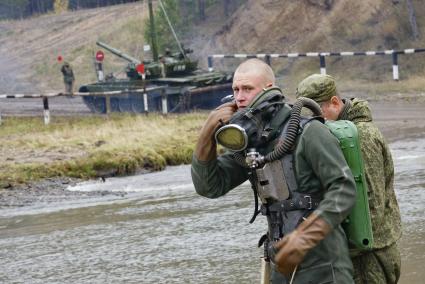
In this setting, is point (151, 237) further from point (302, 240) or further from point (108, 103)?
point (108, 103)

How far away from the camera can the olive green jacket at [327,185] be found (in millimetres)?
4363

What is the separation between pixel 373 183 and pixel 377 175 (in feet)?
0.18

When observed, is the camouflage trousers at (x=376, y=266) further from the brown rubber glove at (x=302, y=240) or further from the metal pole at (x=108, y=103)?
the metal pole at (x=108, y=103)

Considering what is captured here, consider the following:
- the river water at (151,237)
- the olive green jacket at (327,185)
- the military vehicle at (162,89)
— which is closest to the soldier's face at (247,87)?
the olive green jacket at (327,185)

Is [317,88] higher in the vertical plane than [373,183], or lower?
higher

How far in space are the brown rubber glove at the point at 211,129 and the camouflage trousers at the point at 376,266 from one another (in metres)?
0.90

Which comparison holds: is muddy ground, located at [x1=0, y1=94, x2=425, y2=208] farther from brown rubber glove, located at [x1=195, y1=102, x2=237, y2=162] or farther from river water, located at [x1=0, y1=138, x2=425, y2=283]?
brown rubber glove, located at [x1=195, y1=102, x2=237, y2=162]

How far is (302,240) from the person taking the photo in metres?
4.32

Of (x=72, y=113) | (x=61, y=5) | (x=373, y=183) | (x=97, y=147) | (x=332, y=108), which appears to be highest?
(x=332, y=108)

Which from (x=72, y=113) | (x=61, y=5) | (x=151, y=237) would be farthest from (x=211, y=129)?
(x=61, y=5)

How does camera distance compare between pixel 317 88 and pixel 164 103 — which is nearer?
pixel 317 88

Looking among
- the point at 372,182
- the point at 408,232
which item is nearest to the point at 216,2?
the point at 408,232

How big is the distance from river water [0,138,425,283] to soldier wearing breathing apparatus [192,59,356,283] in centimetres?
335

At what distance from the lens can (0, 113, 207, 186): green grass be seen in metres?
15.4
